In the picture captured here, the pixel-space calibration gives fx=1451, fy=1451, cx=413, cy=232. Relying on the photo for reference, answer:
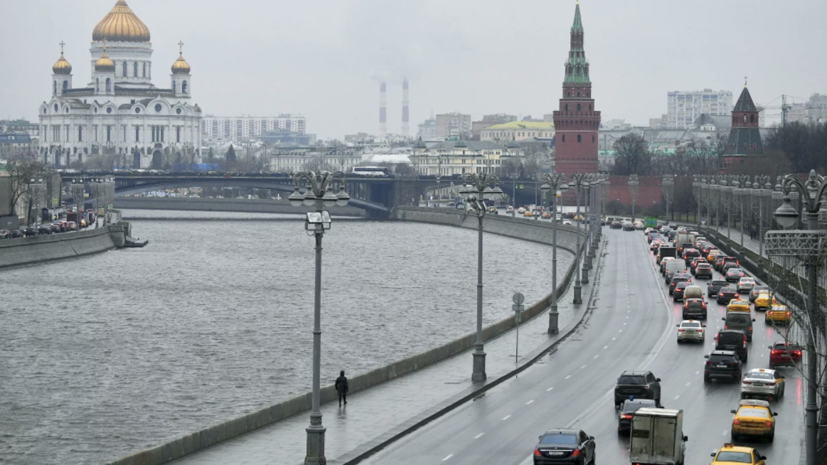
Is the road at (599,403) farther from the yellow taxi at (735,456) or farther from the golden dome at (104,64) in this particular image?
the golden dome at (104,64)

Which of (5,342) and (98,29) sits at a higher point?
(98,29)

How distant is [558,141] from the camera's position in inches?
5463

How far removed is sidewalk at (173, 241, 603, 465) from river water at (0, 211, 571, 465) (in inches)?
153

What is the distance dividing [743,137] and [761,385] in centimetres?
9760

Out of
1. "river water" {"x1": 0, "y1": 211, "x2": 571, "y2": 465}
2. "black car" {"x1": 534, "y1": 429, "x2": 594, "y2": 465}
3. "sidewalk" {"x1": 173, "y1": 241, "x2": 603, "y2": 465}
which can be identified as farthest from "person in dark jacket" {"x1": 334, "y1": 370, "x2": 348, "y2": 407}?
"black car" {"x1": 534, "y1": 429, "x2": 594, "y2": 465}

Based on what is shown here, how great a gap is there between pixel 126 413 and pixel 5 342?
46.8ft

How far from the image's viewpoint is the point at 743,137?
11994 centimetres

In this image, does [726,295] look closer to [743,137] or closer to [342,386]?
[342,386]

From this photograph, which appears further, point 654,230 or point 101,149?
point 101,149

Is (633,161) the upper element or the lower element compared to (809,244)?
upper

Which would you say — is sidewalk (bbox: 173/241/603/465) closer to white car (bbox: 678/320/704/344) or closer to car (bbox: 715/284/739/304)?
white car (bbox: 678/320/704/344)

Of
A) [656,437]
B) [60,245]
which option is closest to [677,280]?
[656,437]

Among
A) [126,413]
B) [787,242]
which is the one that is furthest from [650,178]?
[787,242]

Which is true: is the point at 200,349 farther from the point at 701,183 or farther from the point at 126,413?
the point at 701,183
